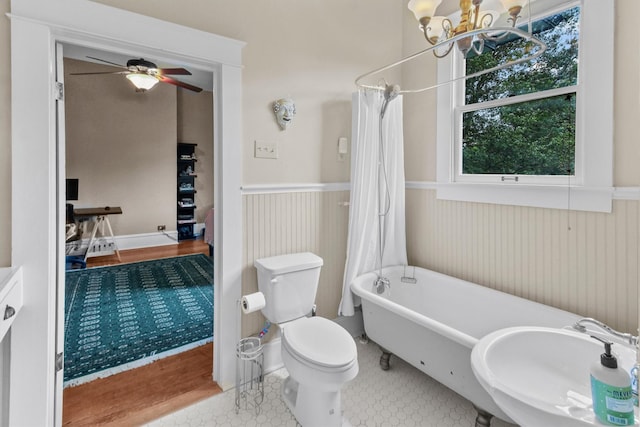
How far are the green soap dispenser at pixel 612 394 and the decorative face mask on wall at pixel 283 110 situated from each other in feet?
6.09

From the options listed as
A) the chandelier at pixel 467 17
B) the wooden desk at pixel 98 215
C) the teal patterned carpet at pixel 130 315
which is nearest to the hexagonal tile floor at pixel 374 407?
the teal patterned carpet at pixel 130 315

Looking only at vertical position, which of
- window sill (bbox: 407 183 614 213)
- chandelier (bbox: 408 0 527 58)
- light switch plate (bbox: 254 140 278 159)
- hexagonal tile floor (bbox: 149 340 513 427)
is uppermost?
chandelier (bbox: 408 0 527 58)

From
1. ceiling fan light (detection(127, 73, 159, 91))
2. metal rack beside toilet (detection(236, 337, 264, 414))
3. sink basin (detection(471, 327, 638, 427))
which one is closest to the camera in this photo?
sink basin (detection(471, 327, 638, 427))

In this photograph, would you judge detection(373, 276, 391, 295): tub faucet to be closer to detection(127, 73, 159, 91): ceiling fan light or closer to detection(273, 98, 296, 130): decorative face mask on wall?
detection(273, 98, 296, 130): decorative face mask on wall

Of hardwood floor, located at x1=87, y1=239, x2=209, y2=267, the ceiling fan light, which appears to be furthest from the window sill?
hardwood floor, located at x1=87, y1=239, x2=209, y2=267

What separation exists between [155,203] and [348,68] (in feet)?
15.4

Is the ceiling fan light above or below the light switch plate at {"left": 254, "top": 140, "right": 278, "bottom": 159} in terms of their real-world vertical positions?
above

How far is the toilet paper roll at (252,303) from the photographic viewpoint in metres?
1.80

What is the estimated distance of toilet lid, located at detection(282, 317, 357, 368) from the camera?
4.81ft

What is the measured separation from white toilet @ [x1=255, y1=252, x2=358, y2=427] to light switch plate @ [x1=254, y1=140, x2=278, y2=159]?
2.14 feet

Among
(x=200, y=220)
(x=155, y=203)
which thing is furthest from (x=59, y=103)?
(x=200, y=220)

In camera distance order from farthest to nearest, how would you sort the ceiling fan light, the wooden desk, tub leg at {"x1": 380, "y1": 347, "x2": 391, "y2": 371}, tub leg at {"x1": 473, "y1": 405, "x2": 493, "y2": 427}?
A: the wooden desk < the ceiling fan light < tub leg at {"x1": 380, "y1": 347, "x2": 391, "y2": 371} < tub leg at {"x1": 473, "y1": 405, "x2": 493, "y2": 427}

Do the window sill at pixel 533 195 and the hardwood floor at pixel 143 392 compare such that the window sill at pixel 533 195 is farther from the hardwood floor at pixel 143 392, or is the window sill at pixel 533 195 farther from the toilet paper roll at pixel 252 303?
the hardwood floor at pixel 143 392

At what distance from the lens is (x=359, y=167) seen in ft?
7.60
